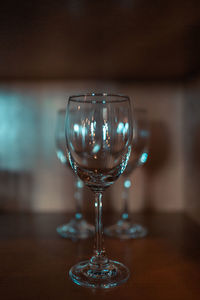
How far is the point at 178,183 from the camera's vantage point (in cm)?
80

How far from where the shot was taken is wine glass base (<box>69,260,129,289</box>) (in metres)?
0.39

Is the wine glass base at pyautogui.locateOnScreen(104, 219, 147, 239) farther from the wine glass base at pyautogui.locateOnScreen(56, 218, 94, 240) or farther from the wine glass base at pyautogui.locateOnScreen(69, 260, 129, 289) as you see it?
the wine glass base at pyautogui.locateOnScreen(69, 260, 129, 289)

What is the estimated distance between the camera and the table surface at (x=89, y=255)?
1.19 feet

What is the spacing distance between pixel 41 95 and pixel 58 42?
0.29 m

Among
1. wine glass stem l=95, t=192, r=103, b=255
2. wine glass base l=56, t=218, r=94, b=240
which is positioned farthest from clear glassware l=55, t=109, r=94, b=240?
wine glass stem l=95, t=192, r=103, b=255

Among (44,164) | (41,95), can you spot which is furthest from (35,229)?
(41,95)

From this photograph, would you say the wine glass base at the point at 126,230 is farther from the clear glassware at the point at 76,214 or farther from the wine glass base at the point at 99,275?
the wine glass base at the point at 99,275

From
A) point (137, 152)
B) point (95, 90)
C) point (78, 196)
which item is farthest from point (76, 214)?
point (95, 90)

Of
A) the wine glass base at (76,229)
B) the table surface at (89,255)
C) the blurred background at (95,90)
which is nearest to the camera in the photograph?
the table surface at (89,255)

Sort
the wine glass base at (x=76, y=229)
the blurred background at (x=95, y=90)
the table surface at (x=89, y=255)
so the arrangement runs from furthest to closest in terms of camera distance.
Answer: the blurred background at (x=95, y=90)
the wine glass base at (x=76, y=229)
the table surface at (x=89, y=255)

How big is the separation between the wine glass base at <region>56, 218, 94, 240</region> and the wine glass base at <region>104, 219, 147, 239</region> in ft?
0.12

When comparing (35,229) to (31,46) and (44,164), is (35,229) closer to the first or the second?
(44,164)

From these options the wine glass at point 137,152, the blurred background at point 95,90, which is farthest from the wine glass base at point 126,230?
the blurred background at point 95,90

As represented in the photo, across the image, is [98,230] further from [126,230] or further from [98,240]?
A: [126,230]
